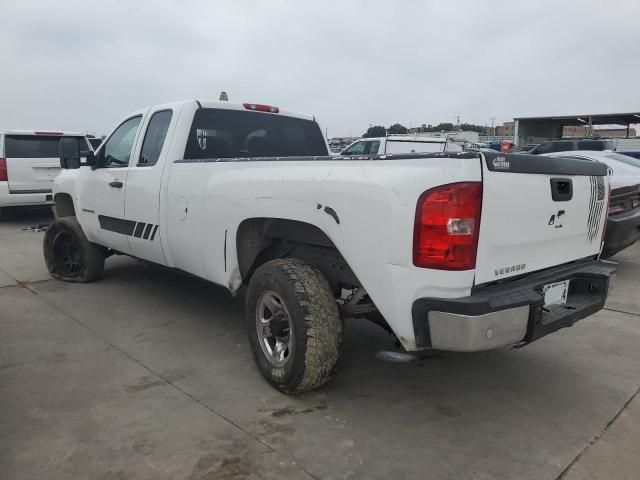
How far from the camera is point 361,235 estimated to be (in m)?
2.75

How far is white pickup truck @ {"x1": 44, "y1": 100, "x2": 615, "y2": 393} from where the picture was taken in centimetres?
252

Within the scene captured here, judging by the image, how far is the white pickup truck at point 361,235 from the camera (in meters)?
2.52

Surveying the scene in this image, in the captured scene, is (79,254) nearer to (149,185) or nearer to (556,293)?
(149,185)

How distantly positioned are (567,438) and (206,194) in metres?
2.75

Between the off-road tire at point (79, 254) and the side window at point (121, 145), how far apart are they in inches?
41.1

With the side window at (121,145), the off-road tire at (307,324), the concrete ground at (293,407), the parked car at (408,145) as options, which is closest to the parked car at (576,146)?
the parked car at (408,145)

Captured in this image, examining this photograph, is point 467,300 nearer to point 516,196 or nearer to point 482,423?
point 516,196

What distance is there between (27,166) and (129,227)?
6.74 m

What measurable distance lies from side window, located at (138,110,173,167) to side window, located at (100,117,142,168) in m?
0.25

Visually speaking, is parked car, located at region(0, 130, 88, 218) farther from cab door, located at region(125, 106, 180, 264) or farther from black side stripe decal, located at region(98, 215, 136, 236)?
cab door, located at region(125, 106, 180, 264)

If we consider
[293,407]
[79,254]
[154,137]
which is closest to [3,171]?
[79,254]

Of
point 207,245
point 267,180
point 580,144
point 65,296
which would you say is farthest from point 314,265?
point 580,144

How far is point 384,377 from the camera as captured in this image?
3.69 metres

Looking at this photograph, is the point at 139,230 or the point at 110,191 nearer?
the point at 139,230
